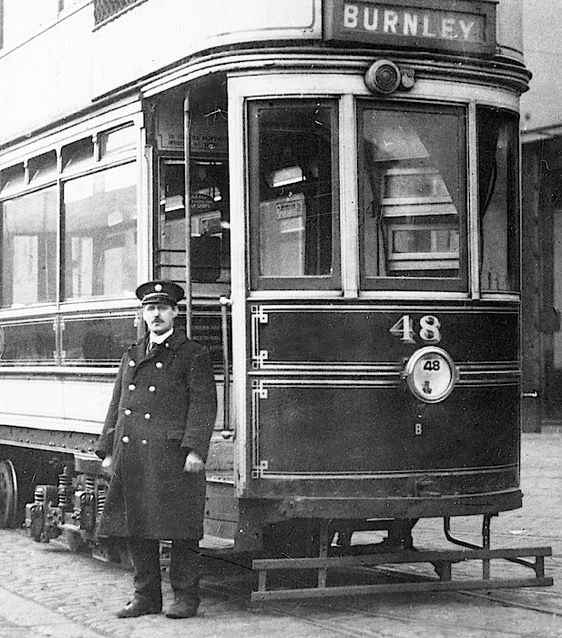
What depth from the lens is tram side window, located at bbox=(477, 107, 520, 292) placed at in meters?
8.12

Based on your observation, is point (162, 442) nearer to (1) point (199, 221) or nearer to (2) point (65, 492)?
(1) point (199, 221)

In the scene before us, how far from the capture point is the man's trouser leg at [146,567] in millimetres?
7789

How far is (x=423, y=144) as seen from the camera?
26.2ft

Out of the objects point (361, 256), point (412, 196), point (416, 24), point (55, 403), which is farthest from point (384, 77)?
point (55, 403)

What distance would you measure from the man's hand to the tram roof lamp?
214 centimetres

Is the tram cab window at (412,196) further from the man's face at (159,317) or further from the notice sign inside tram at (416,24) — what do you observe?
the man's face at (159,317)

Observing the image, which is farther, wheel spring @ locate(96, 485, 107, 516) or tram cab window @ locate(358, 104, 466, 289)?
wheel spring @ locate(96, 485, 107, 516)

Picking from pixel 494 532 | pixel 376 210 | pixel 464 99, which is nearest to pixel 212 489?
pixel 376 210

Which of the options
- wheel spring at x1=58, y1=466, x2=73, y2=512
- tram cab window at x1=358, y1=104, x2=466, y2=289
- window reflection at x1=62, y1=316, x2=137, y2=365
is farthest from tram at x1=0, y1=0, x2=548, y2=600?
wheel spring at x1=58, y1=466, x2=73, y2=512

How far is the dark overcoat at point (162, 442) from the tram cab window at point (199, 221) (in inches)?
45.3

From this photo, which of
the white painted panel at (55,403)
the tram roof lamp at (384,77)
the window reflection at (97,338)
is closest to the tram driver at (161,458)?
the window reflection at (97,338)

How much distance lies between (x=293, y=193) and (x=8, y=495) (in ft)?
15.0

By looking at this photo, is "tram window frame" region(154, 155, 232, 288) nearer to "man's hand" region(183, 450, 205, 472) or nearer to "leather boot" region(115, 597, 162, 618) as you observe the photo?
"man's hand" region(183, 450, 205, 472)

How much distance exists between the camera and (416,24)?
7926 millimetres
